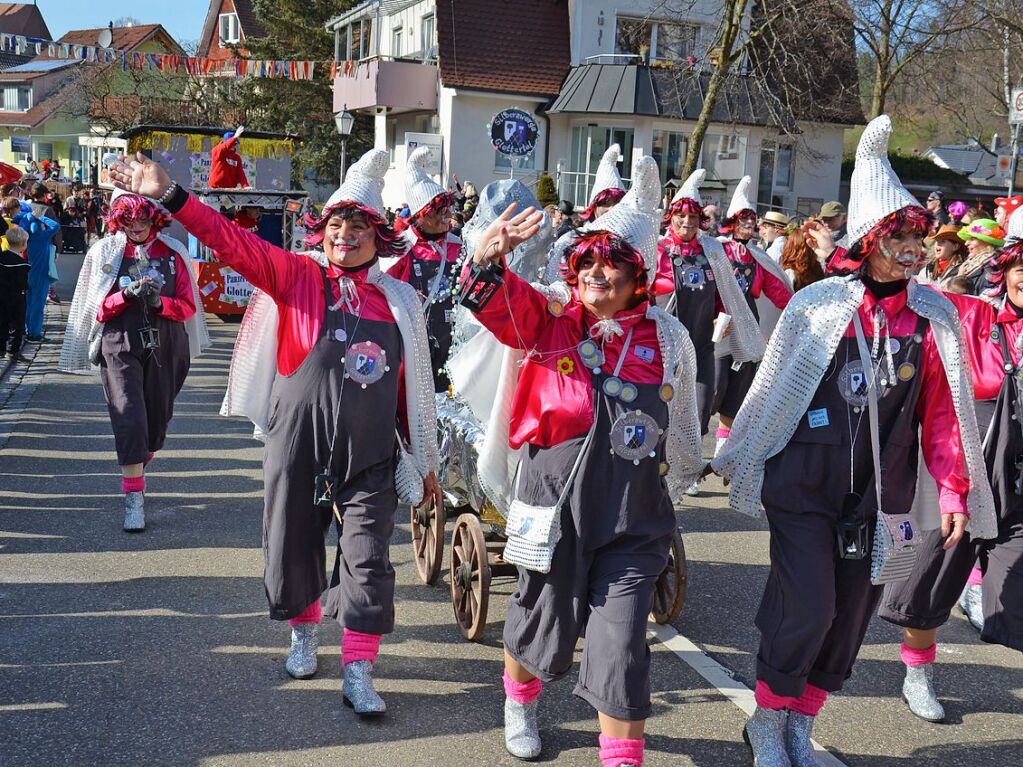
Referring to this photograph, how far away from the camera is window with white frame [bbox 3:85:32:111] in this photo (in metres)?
68.0

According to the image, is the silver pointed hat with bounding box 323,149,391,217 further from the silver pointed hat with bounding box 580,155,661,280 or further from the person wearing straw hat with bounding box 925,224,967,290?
the person wearing straw hat with bounding box 925,224,967,290

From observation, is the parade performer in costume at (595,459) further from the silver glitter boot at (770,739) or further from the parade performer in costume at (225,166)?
the parade performer in costume at (225,166)

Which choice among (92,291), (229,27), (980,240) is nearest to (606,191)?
(980,240)

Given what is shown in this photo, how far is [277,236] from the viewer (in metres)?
19.6

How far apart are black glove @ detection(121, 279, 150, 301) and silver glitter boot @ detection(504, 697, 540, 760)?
387 cm

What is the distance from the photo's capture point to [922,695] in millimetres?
4684

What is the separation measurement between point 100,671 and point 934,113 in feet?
188

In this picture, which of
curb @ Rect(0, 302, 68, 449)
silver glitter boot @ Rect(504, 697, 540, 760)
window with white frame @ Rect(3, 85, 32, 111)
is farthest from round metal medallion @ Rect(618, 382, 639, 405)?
window with white frame @ Rect(3, 85, 32, 111)

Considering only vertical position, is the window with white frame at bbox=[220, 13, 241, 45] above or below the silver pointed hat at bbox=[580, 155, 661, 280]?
above

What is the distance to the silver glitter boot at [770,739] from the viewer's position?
13.1 ft

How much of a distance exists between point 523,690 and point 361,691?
0.70m

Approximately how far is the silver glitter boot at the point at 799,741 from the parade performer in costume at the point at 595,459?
73cm

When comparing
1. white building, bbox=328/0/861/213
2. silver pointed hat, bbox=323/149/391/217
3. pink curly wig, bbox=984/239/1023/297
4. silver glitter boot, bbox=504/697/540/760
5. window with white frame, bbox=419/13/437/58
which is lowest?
silver glitter boot, bbox=504/697/540/760

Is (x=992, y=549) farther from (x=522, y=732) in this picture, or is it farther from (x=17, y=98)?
(x=17, y=98)
